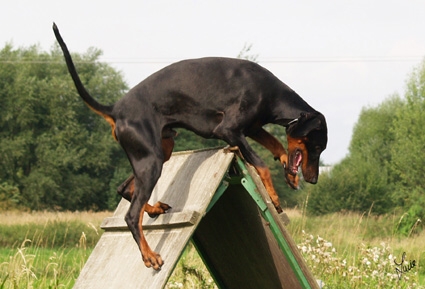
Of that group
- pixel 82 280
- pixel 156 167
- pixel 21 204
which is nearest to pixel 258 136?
pixel 156 167

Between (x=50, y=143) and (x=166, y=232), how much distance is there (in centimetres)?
3917

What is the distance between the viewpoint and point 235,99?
436cm

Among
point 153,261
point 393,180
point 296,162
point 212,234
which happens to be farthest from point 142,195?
point 393,180

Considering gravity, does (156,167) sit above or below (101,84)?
above

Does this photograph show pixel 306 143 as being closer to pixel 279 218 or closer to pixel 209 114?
pixel 279 218

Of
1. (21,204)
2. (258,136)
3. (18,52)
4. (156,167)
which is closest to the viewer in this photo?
(156,167)

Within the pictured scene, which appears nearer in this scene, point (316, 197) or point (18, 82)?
point (316, 197)

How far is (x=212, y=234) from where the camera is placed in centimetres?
531

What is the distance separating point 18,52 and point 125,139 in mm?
43451

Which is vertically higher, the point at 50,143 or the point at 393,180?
the point at 393,180

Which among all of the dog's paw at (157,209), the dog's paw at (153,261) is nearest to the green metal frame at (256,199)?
the dog's paw at (157,209)

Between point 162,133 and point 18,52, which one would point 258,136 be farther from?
point 18,52
